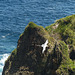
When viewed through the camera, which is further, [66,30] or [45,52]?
[66,30]

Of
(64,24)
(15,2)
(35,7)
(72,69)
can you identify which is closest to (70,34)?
(64,24)

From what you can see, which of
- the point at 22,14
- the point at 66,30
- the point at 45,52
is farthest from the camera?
the point at 22,14

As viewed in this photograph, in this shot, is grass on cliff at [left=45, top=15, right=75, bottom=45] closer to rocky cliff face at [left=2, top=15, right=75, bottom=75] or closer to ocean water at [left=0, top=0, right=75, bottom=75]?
rocky cliff face at [left=2, top=15, right=75, bottom=75]

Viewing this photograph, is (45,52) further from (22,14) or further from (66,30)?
(22,14)

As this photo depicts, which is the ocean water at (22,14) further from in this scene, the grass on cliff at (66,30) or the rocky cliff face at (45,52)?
the rocky cliff face at (45,52)

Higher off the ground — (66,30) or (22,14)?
(66,30)

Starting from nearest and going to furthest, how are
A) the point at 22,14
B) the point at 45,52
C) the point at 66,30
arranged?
1. the point at 45,52
2. the point at 66,30
3. the point at 22,14

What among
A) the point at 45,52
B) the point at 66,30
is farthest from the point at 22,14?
the point at 45,52

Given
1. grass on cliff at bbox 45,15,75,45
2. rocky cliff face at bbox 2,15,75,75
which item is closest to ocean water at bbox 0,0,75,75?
grass on cliff at bbox 45,15,75,45

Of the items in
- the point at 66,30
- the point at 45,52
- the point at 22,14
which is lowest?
the point at 45,52
